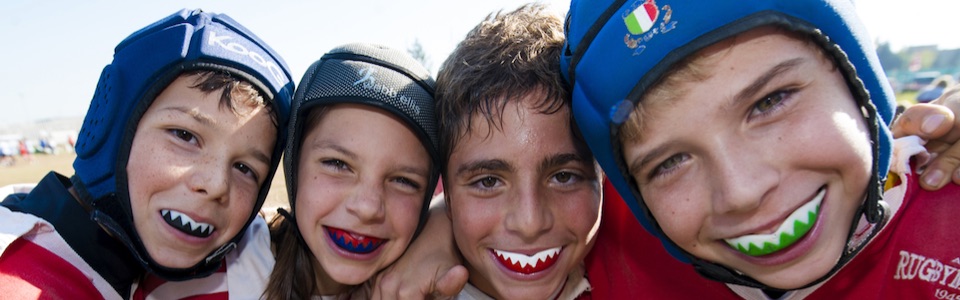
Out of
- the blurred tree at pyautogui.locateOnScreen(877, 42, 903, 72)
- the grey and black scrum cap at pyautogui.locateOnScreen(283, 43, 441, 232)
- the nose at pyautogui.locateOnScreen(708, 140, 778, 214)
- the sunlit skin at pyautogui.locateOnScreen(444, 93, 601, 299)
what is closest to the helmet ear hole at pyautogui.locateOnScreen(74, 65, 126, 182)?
the grey and black scrum cap at pyautogui.locateOnScreen(283, 43, 441, 232)

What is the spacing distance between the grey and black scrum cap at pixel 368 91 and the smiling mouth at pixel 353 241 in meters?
0.28

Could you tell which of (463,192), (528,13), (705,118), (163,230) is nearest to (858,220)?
(705,118)

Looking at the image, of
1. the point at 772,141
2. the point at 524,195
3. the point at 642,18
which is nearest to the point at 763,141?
the point at 772,141

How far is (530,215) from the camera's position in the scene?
2254 millimetres

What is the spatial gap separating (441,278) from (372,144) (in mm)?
658

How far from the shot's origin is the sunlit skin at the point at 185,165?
2.34 m

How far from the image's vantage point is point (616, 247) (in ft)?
8.76

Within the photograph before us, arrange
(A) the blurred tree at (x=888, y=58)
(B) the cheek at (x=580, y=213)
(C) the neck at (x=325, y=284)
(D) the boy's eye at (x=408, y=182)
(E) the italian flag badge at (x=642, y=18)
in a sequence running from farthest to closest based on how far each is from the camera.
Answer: (A) the blurred tree at (x=888, y=58) < (C) the neck at (x=325, y=284) < (D) the boy's eye at (x=408, y=182) < (B) the cheek at (x=580, y=213) < (E) the italian flag badge at (x=642, y=18)

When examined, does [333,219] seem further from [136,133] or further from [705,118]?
[705,118]

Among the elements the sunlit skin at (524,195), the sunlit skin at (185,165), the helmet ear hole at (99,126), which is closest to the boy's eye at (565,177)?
the sunlit skin at (524,195)

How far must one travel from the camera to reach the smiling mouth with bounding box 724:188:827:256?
5.55 feet

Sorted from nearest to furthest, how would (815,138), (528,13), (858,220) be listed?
(815,138), (858,220), (528,13)

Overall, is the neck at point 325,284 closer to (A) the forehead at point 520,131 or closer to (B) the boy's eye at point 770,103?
(A) the forehead at point 520,131

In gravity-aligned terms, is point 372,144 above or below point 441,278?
above
